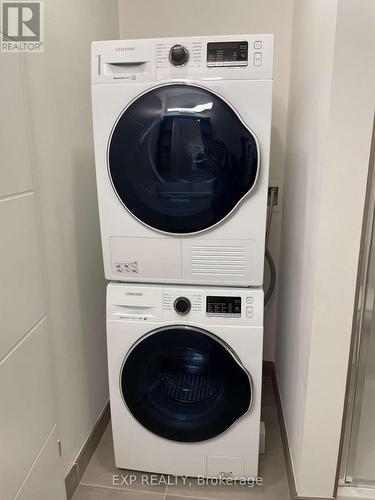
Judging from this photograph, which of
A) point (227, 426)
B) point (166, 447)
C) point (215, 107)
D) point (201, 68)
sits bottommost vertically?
point (166, 447)

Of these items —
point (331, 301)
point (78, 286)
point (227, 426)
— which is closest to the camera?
point (331, 301)

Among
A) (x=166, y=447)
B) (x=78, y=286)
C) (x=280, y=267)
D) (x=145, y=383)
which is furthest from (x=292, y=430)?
(x=78, y=286)

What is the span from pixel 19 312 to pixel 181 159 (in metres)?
0.70

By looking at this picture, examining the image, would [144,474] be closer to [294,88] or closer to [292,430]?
[292,430]

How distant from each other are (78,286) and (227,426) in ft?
2.62

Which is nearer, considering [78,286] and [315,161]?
[315,161]

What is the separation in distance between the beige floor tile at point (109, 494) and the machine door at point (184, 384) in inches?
10.0

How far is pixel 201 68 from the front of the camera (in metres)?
1.29

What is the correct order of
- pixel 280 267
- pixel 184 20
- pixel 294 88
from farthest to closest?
pixel 280 267, pixel 184 20, pixel 294 88

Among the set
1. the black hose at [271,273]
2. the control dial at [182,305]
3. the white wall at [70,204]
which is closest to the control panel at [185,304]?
the control dial at [182,305]

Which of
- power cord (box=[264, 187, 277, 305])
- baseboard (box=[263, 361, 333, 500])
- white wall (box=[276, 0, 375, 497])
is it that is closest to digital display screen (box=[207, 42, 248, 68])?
white wall (box=[276, 0, 375, 497])

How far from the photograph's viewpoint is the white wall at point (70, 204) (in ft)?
4.36

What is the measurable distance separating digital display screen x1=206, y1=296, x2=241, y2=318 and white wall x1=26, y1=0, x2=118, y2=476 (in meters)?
0.55

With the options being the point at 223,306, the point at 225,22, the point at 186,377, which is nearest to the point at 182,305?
the point at 223,306
